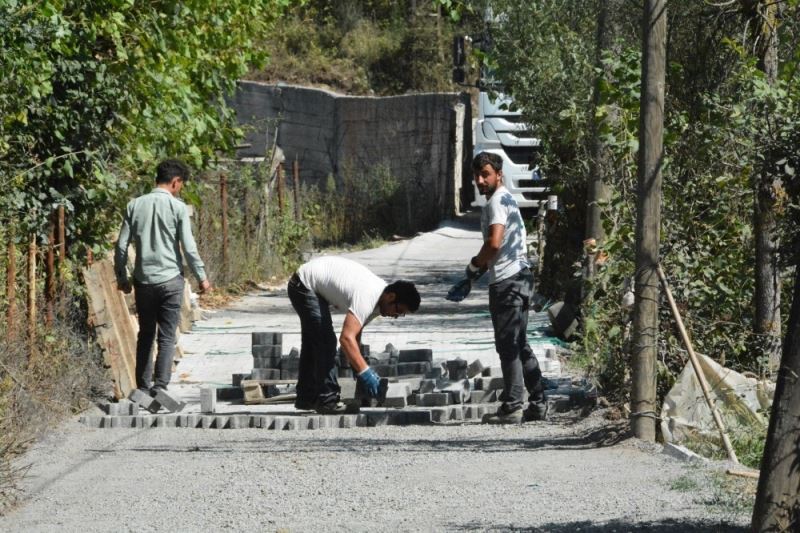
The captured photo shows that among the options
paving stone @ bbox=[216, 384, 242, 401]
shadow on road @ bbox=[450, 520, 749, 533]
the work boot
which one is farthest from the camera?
paving stone @ bbox=[216, 384, 242, 401]

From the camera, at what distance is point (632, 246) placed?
9.98m

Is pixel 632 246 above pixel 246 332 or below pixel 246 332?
above

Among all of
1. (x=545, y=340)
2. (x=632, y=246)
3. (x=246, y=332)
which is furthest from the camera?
(x=246, y=332)

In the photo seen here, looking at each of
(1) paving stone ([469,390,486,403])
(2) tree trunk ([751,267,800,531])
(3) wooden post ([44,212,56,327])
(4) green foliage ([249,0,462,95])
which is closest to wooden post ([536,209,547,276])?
(1) paving stone ([469,390,486,403])

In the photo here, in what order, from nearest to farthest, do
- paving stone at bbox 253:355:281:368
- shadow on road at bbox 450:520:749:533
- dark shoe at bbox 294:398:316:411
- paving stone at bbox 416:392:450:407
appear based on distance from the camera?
shadow on road at bbox 450:520:749:533 → dark shoe at bbox 294:398:316:411 → paving stone at bbox 416:392:450:407 → paving stone at bbox 253:355:281:368

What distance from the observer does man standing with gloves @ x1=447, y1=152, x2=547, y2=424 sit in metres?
9.79

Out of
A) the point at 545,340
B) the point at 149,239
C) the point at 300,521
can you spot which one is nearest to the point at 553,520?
the point at 300,521

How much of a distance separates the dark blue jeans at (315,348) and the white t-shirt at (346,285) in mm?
99

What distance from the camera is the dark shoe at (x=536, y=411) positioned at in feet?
33.1

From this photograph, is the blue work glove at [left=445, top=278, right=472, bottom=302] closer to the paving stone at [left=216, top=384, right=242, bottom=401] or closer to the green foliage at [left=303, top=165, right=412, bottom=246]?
the paving stone at [left=216, top=384, right=242, bottom=401]

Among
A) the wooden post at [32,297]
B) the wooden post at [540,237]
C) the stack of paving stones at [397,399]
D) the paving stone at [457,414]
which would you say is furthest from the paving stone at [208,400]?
the wooden post at [540,237]

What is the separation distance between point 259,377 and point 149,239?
5.54 ft

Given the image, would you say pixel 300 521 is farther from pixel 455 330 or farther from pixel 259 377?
pixel 455 330

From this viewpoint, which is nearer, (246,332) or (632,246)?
(632,246)
